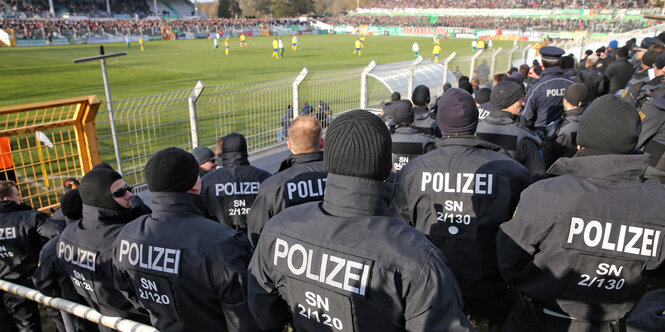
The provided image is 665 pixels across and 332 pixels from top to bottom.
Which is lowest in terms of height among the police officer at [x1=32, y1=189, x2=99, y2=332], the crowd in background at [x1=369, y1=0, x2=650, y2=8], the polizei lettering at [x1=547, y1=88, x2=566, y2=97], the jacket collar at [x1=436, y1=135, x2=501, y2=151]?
the police officer at [x1=32, y1=189, x2=99, y2=332]

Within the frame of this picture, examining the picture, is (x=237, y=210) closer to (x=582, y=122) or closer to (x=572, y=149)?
(x=582, y=122)

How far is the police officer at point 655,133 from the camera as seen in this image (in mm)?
4148

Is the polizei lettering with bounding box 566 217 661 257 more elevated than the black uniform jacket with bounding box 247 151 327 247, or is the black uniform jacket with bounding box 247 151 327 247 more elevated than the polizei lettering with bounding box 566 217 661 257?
the polizei lettering with bounding box 566 217 661 257

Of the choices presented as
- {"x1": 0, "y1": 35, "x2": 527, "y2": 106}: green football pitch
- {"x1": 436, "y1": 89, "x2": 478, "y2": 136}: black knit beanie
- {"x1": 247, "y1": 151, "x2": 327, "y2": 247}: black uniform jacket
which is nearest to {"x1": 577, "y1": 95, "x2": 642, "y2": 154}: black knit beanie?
{"x1": 436, "y1": 89, "x2": 478, "y2": 136}: black knit beanie

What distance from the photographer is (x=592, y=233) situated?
2.16 m

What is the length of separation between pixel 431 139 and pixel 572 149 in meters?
1.79

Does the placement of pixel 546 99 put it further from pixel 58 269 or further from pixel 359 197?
pixel 58 269

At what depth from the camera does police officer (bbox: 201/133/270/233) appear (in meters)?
4.03

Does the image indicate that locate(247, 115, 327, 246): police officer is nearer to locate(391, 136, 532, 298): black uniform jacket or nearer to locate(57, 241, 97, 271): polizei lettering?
locate(391, 136, 532, 298): black uniform jacket

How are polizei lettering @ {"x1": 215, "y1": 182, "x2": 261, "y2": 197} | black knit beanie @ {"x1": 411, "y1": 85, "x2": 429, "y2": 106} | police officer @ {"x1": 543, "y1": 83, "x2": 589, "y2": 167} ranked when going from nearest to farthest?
polizei lettering @ {"x1": 215, "y1": 182, "x2": 261, "y2": 197}
police officer @ {"x1": 543, "y1": 83, "x2": 589, "y2": 167}
black knit beanie @ {"x1": 411, "y1": 85, "x2": 429, "y2": 106}

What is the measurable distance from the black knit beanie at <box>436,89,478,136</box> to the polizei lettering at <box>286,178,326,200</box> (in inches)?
39.7

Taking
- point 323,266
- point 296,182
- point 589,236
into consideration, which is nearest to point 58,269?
point 296,182

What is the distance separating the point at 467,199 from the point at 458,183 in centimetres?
12

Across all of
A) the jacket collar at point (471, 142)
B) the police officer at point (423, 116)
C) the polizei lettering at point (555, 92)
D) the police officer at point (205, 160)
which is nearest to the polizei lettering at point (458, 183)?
the jacket collar at point (471, 142)
